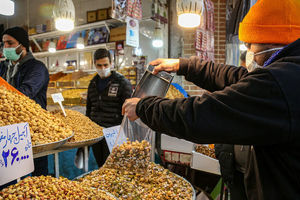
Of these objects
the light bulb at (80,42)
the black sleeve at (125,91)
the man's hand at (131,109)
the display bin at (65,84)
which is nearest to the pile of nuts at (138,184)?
the man's hand at (131,109)

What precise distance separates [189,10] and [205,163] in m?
1.89

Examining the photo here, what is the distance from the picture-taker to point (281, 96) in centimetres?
75

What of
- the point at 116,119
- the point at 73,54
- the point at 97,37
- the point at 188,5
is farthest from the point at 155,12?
the point at 73,54

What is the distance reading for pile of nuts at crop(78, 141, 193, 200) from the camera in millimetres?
1412

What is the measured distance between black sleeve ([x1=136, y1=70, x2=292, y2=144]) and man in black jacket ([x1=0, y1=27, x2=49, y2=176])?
1.70 meters

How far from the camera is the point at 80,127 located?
1816 mm

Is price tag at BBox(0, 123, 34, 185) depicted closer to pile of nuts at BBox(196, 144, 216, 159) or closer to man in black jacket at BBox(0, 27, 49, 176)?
man in black jacket at BBox(0, 27, 49, 176)

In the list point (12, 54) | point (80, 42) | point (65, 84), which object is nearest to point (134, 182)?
point (12, 54)

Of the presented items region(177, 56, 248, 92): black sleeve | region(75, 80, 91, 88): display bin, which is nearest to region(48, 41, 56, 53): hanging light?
region(75, 80, 91, 88): display bin

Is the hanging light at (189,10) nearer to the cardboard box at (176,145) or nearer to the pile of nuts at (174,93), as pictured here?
the pile of nuts at (174,93)

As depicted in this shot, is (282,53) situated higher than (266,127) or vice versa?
(282,53)

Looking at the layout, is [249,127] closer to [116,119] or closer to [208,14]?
[116,119]

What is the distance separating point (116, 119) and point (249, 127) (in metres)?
2.05

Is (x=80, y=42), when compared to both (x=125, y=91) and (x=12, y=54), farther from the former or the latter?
(x=125, y=91)
